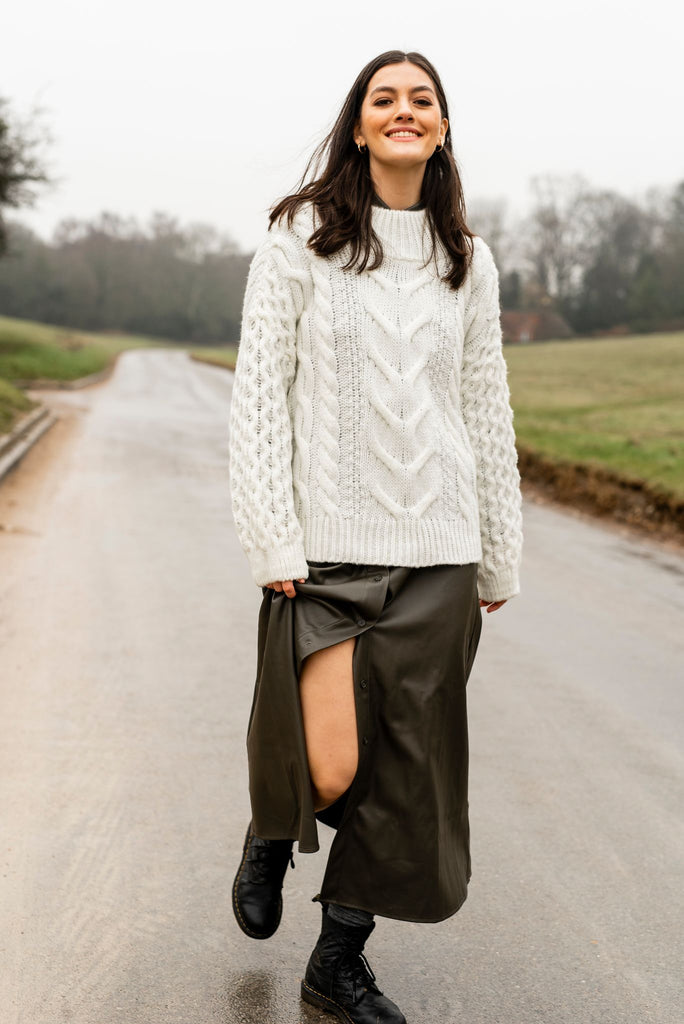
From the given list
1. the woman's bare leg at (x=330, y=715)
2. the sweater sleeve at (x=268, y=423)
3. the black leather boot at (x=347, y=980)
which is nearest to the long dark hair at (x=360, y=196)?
the sweater sleeve at (x=268, y=423)

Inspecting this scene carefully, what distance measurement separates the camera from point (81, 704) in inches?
190

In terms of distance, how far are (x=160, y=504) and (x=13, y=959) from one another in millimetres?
7916

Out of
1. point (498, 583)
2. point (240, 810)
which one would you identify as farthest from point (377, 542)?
point (240, 810)

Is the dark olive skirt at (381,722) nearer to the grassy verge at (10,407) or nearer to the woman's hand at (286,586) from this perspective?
the woman's hand at (286,586)

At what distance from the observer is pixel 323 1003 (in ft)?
8.57

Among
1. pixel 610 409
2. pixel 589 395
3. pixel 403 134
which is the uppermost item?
pixel 403 134

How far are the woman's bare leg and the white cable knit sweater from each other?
0.70ft

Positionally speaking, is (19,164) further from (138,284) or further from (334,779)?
(138,284)

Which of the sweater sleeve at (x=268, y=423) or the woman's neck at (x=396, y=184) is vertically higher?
the woman's neck at (x=396, y=184)

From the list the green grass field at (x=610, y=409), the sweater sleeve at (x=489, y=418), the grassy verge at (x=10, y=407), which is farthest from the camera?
the grassy verge at (x=10, y=407)

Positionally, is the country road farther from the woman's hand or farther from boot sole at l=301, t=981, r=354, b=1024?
the woman's hand

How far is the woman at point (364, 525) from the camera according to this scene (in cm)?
244

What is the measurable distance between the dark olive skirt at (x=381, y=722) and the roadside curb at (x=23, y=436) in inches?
397

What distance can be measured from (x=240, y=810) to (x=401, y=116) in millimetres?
2440
